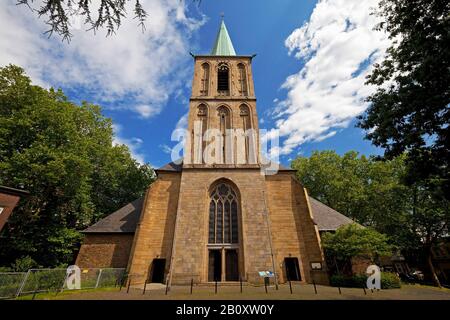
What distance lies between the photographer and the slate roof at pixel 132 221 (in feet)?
61.2

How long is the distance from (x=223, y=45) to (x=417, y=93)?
2589 centimetres

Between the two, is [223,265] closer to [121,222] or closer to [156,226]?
[156,226]

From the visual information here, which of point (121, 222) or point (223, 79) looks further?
point (223, 79)

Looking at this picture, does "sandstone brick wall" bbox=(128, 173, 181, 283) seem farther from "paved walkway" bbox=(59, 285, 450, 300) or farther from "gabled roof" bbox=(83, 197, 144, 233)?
"paved walkway" bbox=(59, 285, 450, 300)

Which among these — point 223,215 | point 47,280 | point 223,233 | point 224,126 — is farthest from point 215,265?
point 224,126

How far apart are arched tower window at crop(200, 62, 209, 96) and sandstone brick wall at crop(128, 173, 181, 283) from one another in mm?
9790

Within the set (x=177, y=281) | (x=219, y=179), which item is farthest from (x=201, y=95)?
(x=177, y=281)

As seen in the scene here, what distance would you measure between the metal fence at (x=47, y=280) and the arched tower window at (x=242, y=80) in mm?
19783

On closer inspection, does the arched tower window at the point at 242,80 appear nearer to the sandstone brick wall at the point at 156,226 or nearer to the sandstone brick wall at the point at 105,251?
the sandstone brick wall at the point at 156,226

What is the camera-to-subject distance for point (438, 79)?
7.20 m

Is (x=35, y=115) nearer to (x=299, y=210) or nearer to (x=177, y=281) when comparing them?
(x=177, y=281)

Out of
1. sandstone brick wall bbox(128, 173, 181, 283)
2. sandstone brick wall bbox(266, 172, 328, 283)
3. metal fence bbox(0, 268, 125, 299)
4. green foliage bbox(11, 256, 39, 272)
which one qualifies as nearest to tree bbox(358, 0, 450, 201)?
sandstone brick wall bbox(266, 172, 328, 283)

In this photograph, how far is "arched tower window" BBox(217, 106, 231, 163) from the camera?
2022cm

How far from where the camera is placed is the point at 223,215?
17859 millimetres
